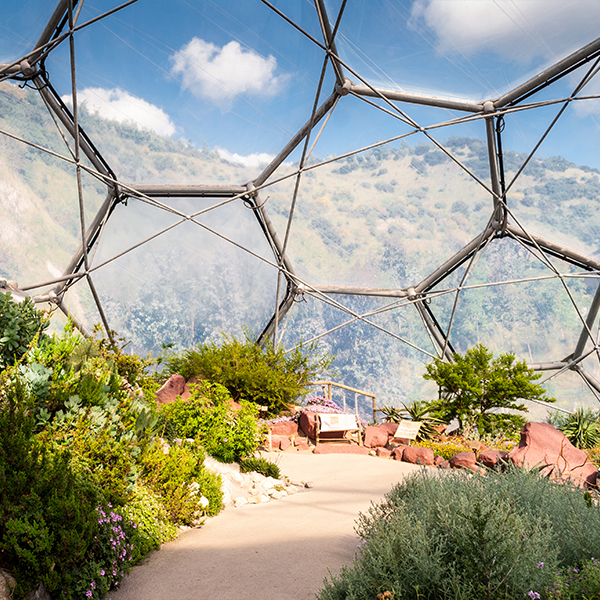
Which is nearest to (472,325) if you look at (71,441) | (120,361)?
(120,361)

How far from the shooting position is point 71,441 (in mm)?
4324

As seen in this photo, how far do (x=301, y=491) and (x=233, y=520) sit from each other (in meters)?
1.69

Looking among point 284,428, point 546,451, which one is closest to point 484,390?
point 546,451

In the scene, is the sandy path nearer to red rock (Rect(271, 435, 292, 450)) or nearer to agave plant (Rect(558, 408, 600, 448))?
red rock (Rect(271, 435, 292, 450))

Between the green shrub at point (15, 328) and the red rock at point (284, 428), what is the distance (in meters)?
6.14

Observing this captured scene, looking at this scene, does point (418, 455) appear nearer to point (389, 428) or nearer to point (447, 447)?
point (447, 447)

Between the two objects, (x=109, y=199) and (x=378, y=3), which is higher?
(x=378, y=3)

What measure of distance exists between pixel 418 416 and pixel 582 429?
3.68 m

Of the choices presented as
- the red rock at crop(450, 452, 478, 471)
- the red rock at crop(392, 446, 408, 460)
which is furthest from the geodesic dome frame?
the red rock at crop(450, 452, 478, 471)

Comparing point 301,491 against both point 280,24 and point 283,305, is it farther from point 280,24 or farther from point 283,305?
point 280,24

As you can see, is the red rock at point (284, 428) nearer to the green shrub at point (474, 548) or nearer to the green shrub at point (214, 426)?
the green shrub at point (214, 426)

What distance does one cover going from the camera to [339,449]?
9953 mm

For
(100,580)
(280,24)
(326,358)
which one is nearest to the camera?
(100,580)

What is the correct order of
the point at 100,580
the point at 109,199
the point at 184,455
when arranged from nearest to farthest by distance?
the point at 100,580 → the point at 184,455 → the point at 109,199
